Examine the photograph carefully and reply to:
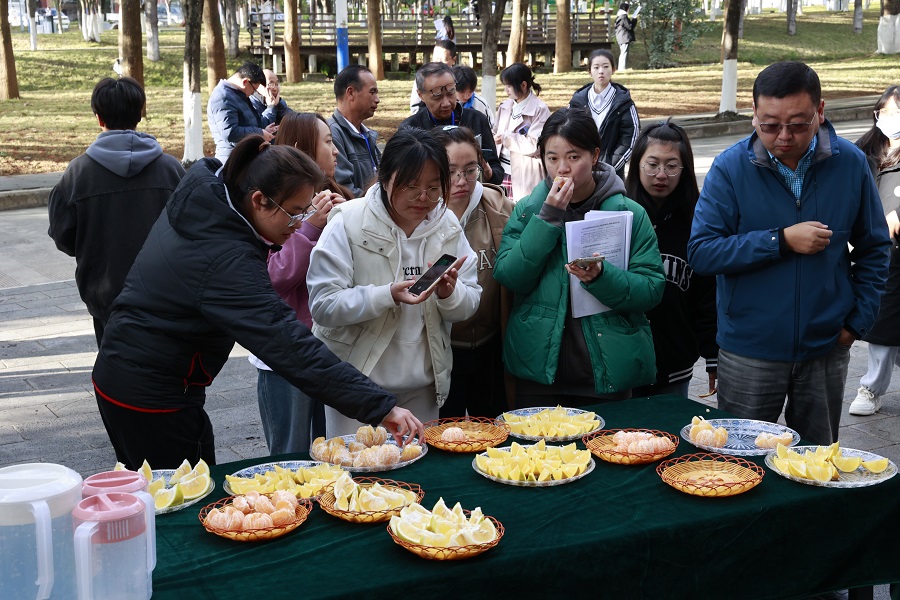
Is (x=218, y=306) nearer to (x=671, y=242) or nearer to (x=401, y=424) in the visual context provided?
(x=401, y=424)

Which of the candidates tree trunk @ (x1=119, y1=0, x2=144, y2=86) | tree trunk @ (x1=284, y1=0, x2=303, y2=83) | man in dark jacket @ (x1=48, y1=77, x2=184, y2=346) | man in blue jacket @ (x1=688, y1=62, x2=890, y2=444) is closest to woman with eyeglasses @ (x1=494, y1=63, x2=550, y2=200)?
man in dark jacket @ (x1=48, y1=77, x2=184, y2=346)

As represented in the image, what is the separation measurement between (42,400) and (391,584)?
4.27 m

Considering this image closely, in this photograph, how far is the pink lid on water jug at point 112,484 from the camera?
1928 millimetres

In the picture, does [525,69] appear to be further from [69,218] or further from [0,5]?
[0,5]

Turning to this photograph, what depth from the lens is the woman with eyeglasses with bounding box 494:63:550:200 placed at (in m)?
7.93

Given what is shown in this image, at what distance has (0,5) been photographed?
63.3 feet

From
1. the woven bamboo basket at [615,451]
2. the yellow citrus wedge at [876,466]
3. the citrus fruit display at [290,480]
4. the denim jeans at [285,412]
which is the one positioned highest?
the citrus fruit display at [290,480]

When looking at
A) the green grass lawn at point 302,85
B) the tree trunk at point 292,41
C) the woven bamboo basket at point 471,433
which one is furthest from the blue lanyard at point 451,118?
the tree trunk at point 292,41

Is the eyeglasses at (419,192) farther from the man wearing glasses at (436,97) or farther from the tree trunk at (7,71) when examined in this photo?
the tree trunk at (7,71)

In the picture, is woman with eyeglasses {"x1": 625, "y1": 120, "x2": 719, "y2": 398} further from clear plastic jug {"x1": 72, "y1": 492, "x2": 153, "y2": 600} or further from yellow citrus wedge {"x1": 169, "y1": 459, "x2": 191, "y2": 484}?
clear plastic jug {"x1": 72, "y1": 492, "x2": 153, "y2": 600}

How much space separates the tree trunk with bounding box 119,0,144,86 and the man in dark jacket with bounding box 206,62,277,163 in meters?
8.35

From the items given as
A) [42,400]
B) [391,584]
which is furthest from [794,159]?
[42,400]

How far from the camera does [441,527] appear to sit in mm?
2314

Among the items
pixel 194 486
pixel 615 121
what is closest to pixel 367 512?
pixel 194 486
